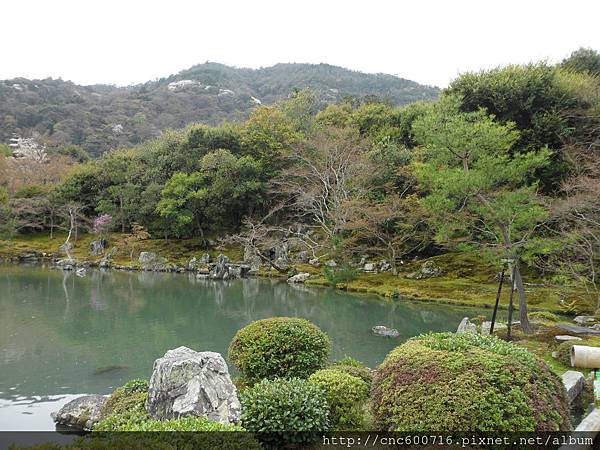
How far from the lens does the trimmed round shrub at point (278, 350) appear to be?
6.51 m

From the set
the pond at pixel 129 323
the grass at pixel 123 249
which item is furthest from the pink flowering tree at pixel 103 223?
Result: the pond at pixel 129 323

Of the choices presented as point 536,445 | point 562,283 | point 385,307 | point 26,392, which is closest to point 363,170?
point 385,307

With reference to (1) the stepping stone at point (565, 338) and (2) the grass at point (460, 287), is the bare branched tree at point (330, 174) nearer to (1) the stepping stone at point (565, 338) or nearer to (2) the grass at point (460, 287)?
(2) the grass at point (460, 287)

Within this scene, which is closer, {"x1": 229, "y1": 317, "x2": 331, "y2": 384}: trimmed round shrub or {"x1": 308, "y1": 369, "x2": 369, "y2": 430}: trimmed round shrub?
{"x1": 308, "y1": 369, "x2": 369, "y2": 430}: trimmed round shrub

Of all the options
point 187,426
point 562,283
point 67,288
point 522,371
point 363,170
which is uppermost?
point 363,170

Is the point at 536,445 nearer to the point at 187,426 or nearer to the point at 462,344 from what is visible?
the point at 462,344

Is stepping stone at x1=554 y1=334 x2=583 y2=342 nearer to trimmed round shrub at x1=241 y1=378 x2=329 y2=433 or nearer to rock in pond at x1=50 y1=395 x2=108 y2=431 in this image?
trimmed round shrub at x1=241 y1=378 x2=329 y2=433

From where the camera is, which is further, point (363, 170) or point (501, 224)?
point (363, 170)

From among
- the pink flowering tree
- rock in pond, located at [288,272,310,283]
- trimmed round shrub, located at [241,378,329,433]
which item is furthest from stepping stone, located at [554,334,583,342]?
the pink flowering tree

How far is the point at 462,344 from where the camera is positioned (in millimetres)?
5109

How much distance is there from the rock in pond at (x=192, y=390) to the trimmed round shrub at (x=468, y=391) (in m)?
1.75

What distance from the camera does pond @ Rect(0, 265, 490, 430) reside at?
952cm

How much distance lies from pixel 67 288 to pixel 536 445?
76.6 feet

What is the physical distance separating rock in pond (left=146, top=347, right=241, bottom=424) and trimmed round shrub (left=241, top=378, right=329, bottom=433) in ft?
0.68
